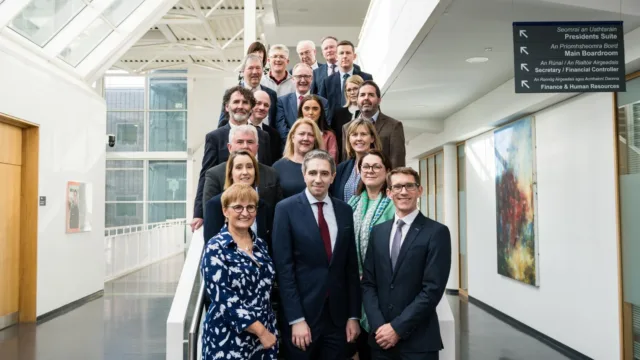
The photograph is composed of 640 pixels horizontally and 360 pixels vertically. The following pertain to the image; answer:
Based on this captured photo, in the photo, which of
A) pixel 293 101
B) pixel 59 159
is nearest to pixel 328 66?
pixel 293 101

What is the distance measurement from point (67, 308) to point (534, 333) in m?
8.09

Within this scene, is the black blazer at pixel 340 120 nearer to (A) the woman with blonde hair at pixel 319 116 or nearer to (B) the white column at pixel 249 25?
(A) the woman with blonde hair at pixel 319 116

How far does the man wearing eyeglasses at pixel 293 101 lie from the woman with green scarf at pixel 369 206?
2214 millimetres

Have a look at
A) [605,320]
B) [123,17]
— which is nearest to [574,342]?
[605,320]

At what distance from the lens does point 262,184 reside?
4.23 meters

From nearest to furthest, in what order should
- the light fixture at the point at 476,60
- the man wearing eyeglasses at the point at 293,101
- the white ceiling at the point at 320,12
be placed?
the man wearing eyeglasses at the point at 293,101
the light fixture at the point at 476,60
the white ceiling at the point at 320,12

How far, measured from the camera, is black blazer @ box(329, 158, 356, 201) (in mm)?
4555

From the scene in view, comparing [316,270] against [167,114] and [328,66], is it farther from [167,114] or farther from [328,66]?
[167,114]

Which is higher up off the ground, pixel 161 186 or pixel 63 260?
pixel 161 186

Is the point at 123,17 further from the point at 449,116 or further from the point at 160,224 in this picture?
the point at 160,224

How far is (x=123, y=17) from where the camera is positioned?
41.2ft

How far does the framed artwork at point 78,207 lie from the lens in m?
11.3

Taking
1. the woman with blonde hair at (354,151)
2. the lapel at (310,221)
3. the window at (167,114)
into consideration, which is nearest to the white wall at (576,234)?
the woman with blonde hair at (354,151)

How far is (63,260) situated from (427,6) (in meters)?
8.16
